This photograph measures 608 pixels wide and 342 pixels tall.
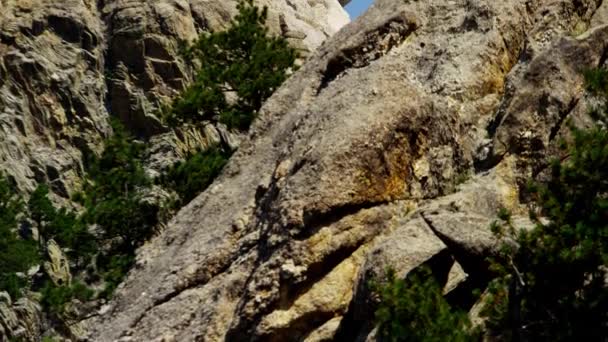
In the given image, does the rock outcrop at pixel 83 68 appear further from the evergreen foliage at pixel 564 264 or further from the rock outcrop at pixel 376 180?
the evergreen foliage at pixel 564 264

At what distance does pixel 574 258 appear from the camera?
1296 cm

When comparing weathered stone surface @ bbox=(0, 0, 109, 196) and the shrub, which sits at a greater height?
weathered stone surface @ bbox=(0, 0, 109, 196)

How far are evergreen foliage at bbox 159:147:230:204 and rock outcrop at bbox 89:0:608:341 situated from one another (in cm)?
1167

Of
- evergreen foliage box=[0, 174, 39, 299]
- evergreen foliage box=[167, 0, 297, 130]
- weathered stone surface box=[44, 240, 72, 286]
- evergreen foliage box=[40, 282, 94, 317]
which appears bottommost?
weathered stone surface box=[44, 240, 72, 286]

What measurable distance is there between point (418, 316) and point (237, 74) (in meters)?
21.9

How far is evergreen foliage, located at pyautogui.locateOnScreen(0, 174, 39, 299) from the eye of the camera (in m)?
45.1

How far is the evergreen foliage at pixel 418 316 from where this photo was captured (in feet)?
43.3

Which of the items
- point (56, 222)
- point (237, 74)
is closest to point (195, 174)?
point (237, 74)

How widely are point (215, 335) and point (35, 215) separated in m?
35.4

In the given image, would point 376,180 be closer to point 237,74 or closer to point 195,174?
point 195,174

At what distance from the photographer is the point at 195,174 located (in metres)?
33.7

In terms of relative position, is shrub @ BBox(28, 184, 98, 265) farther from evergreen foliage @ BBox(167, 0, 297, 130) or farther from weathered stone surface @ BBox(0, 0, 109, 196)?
evergreen foliage @ BBox(167, 0, 297, 130)

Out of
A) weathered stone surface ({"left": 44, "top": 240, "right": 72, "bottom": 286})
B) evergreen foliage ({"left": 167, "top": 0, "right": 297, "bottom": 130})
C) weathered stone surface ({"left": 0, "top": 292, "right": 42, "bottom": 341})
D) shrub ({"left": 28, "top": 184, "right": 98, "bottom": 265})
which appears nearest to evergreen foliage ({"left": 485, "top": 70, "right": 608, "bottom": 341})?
evergreen foliage ({"left": 167, "top": 0, "right": 297, "bottom": 130})

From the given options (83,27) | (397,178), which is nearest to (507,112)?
(397,178)
